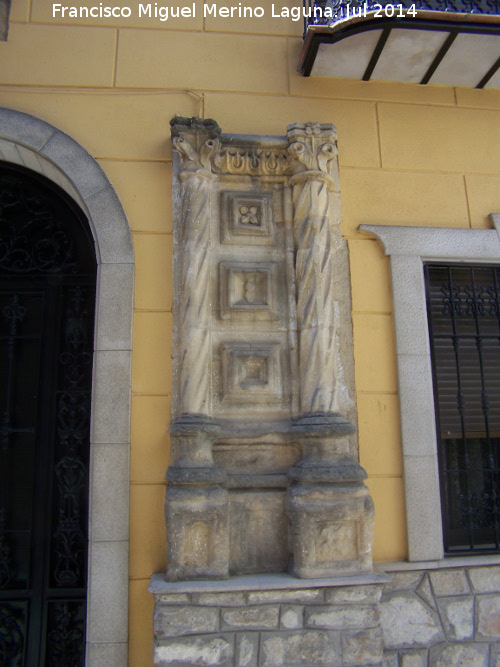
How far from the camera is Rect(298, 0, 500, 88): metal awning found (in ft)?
11.6

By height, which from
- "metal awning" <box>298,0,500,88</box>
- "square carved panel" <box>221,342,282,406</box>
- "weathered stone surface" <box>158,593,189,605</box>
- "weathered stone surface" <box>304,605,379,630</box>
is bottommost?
"weathered stone surface" <box>304,605,379,630</box>

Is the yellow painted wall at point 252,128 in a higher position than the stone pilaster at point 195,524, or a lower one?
higher

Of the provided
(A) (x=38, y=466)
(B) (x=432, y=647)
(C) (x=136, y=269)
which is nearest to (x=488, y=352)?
(B) (x=432, y=647)

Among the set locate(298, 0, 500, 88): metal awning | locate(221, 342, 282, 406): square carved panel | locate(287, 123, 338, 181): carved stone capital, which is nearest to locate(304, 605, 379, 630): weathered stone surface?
locate(221, 342, 282, 406): square carved panel

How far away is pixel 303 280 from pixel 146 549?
196 cm

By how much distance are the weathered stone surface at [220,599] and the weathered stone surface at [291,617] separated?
0.79ft

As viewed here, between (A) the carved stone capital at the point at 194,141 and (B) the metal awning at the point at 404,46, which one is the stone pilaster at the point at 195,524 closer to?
(A) the carved stone capital at the point at 194,141

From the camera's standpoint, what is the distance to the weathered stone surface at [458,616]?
3273 millimetres

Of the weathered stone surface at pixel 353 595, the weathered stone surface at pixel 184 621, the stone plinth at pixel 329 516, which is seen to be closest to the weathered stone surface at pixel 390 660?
the weathered stone surface at pixel 353 595

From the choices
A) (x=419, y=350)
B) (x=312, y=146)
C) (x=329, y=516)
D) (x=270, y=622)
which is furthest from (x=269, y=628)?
(x=312, y=146)

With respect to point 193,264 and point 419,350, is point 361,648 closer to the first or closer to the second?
point 419,350

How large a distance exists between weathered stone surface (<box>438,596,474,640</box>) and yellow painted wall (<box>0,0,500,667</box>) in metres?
0.41

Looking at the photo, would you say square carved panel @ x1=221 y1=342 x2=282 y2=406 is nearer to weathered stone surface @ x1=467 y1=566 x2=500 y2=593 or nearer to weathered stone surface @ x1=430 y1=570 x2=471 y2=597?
weathered stone surface @ x1=430 y1=570 x2=471 y2=597

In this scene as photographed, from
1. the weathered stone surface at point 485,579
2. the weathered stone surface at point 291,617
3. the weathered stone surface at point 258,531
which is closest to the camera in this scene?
the weathered stone surface at point 291,617
